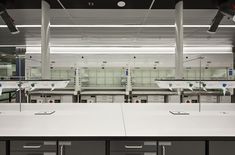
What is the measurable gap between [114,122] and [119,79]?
4319 millimetres

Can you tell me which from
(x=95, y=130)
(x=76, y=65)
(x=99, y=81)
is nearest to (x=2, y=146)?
(x=95, y=130)

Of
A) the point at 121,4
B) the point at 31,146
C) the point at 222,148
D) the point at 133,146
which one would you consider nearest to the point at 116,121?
the point at 133,146

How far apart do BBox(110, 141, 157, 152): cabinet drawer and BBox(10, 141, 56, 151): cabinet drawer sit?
536mm

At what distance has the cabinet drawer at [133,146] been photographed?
171 cm

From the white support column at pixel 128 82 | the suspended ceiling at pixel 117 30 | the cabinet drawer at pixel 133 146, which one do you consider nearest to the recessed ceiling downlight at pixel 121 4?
the suspended ceiling at pixel 117 30

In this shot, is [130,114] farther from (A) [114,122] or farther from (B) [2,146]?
(B) [2,146]

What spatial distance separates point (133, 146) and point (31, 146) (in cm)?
90

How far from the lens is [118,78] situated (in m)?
6.39

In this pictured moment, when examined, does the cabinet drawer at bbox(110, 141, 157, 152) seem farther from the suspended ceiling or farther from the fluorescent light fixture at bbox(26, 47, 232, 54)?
the fluorescent light fixture at bbox(26, 47, 232, 54)

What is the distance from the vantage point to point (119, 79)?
252 inches

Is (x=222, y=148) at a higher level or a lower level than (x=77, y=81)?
lower

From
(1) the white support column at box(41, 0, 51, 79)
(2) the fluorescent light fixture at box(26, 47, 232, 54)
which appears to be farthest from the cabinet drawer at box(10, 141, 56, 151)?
(2) the fluorescent light fixture at box(26, 47, 232, 54)

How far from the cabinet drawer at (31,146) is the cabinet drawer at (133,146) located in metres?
0.54

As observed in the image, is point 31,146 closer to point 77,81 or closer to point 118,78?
point 77,81
